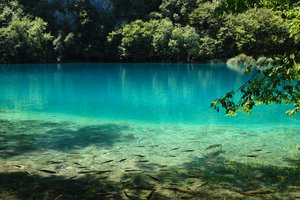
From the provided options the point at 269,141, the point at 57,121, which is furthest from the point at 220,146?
the point at 57,121

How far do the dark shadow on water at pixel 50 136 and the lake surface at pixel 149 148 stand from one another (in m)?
0.03

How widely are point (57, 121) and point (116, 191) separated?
10.9 meters

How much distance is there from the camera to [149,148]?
11.3m

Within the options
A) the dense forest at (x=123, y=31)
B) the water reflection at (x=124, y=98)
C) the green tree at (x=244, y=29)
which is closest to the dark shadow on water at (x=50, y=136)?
the water reflection at (x=124, y=98)

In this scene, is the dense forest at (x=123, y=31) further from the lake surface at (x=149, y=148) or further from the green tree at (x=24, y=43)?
the lake surface at (x=149, y=148)

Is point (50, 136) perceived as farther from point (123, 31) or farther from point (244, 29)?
point (123, 31)

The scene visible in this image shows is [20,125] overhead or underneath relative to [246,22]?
underneath

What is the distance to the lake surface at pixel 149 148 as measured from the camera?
23.4 feet

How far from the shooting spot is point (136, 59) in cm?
7238

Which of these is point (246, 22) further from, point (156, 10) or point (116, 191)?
point (116, 191)

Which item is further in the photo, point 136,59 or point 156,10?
point 156,10

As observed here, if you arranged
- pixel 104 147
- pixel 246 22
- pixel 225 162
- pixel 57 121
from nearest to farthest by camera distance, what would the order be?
pixel 225 162 < pixel 104 147 < pixel 57 121 < pixel 246 22

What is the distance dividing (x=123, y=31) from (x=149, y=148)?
64.6 meters

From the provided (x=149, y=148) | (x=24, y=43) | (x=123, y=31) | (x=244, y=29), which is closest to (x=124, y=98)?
(x=149, y=148)
